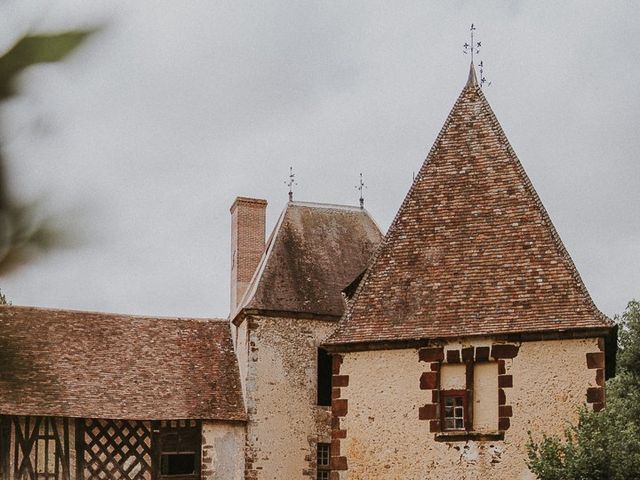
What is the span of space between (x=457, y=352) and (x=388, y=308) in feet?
3.79

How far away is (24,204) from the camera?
1509 millimetres

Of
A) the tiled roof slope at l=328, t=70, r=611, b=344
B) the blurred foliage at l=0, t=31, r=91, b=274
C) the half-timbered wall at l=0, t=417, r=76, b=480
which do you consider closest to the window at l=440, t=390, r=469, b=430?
Answer: the tiled roof slope at l=328, t=70, r=611, b=344

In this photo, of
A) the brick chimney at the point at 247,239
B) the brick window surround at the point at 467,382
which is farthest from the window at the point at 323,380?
the brick window surround at the point at 467,382

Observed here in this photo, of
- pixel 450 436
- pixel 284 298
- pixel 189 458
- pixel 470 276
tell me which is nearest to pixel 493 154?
pixel 470 276

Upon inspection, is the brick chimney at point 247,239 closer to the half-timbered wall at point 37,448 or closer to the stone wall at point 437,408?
the half-timbered wall at point 37,448

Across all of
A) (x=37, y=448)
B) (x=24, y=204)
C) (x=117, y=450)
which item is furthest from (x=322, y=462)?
(x=24, y=204)

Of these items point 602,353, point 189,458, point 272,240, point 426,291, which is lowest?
point 189,458

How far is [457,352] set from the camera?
43.1 ft

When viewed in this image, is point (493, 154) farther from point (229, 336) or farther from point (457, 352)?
point (229, 336)

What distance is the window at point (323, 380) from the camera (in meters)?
18.9

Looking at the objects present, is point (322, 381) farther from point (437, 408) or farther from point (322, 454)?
point (437, 408)

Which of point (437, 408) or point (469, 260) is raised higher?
point (469, 260)

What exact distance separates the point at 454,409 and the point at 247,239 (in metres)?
8.39

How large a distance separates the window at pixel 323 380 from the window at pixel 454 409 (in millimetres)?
5866
